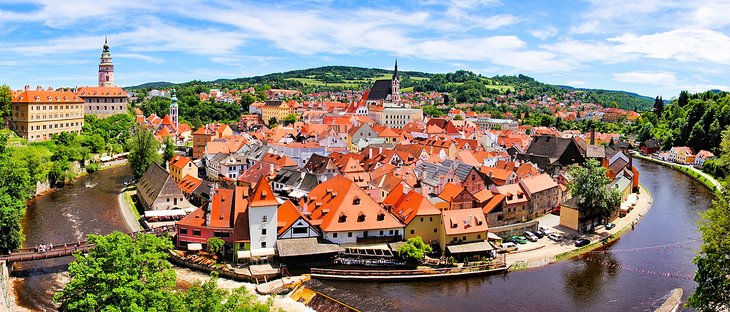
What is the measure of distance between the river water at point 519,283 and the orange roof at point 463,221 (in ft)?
11.9

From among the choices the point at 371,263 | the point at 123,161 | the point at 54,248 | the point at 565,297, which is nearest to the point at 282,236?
the point at 371,263

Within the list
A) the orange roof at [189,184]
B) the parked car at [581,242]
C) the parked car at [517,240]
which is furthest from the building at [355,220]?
the orange roof at [189,184]

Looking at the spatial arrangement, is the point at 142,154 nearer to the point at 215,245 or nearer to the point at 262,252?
the point at 215,245

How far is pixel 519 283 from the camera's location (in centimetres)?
3036

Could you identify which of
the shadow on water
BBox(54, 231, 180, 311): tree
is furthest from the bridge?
BBox(54, 231, 180, 311): tree

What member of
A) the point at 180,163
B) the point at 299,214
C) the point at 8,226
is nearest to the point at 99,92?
the point at 180,163

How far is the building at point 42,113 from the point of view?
212ft

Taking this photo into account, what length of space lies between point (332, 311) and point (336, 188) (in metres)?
12.9

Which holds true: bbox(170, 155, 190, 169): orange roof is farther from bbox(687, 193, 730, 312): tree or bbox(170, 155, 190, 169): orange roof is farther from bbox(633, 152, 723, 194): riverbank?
bbox(633, 152, 723, 194): riverbank

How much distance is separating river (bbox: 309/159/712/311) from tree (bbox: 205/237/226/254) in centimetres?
649

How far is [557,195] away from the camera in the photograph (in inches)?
1837

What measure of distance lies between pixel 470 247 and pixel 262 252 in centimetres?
1233

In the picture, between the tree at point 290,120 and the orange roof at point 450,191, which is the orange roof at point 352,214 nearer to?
the orange roof at point 450,191

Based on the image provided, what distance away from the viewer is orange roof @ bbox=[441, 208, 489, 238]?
1323 inches
